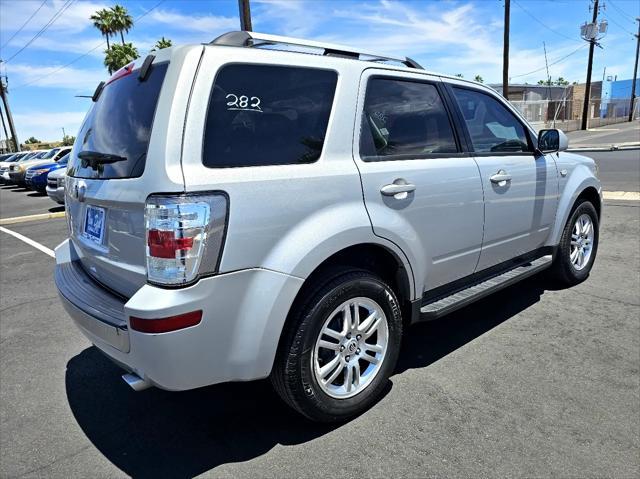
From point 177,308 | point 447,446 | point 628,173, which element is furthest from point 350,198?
point 628,173

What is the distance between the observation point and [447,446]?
2.42 m

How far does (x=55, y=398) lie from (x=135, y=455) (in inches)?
38.2

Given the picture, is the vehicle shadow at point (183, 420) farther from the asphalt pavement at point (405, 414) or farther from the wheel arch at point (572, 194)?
the wheel arch at point (572, 194)

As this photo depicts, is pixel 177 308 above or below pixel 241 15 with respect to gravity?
below

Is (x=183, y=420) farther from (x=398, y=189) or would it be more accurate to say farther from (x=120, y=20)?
(x=120, y=20)

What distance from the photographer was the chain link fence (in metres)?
34.0

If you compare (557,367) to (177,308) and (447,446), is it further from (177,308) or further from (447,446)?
(177,308)

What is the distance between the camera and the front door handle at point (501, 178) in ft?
11.3

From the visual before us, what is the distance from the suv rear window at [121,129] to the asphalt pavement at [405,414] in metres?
1.43

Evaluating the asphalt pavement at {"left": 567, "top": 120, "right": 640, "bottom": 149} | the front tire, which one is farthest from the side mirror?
the asphalt pavement at {"left": 567, "top": 120, "right": 640, "bottom": 149}

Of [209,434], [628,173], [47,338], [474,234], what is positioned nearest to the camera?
[209,434]

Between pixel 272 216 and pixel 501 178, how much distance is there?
2.04 meters

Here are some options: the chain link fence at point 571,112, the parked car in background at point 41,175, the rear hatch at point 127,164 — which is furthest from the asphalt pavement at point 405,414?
the chain link fence at point 571,112

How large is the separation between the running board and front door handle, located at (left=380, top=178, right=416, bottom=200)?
31.0 inches
